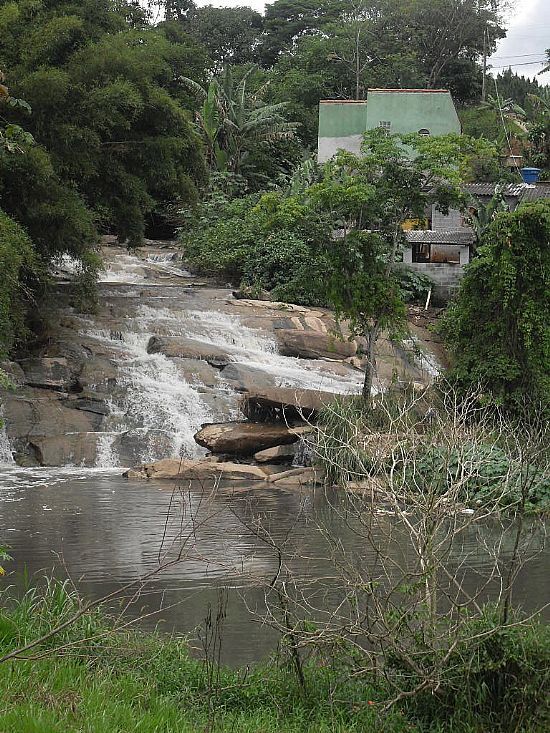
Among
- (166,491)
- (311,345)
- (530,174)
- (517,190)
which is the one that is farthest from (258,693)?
(530,174)

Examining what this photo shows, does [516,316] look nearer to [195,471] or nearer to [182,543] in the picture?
[195,471]

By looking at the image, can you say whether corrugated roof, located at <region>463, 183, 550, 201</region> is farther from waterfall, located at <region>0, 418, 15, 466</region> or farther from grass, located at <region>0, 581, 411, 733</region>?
grass, located at <region>0, 581, 411, 733</region>

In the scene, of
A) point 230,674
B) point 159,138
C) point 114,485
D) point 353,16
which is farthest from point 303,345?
point 353,16

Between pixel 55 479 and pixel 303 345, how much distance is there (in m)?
8.83

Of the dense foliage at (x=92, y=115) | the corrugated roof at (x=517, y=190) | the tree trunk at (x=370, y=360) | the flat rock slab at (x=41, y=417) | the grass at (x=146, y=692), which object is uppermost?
the dense foliage at (x=92, y=115)

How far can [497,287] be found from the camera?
64.4ft

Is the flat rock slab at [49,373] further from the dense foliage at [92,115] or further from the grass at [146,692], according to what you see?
the grass at [146,692]

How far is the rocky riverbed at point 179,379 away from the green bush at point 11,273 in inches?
47.3

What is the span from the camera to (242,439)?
18.1 m

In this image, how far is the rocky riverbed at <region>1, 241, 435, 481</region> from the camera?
18.1m

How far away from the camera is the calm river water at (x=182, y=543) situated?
8.28m

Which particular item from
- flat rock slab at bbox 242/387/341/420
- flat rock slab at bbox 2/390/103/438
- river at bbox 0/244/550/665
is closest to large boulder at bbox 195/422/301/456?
flat rock slab at bbox 242/387/341/420

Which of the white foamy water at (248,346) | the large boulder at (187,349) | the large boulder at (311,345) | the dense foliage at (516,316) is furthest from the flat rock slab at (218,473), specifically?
the large boulder at (311,345)

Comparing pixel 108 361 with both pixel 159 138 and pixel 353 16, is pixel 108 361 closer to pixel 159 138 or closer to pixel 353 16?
pixel 159 138
